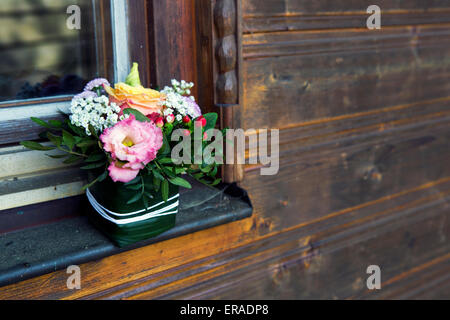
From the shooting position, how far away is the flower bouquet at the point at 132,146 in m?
1.17

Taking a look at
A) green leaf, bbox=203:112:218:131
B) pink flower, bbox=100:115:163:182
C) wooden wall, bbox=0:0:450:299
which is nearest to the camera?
pink flower, bbox=100:115:163:182

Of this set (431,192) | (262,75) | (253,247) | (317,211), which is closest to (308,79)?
(262,75)

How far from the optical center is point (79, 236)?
1323 mm

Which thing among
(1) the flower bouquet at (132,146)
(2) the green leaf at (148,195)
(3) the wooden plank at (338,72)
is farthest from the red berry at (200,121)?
(3) the wooden plank at (338,72)

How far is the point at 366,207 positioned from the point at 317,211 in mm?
294

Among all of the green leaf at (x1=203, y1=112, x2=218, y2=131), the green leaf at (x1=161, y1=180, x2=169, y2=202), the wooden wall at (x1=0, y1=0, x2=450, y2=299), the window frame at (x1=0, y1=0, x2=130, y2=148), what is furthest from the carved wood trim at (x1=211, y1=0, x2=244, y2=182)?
the green leaf at (x1=161, y1=180, x2=169, y2=202)

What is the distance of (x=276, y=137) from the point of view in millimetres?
1718

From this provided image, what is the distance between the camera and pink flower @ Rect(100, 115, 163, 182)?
115cm

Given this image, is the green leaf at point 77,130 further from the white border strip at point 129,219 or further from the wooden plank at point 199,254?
the wooden plank at point 199,254

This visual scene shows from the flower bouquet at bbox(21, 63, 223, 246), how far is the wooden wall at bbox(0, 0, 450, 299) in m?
0.18

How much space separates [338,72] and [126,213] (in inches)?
39.2

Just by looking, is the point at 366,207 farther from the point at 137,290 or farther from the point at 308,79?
the point at 137,290

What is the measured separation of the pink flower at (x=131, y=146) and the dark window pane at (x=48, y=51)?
309 millimetres

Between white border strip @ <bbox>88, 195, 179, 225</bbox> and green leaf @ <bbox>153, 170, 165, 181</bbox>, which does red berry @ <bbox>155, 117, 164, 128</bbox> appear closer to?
green leaf @ <bbox>153, 170, 165, 181</bbox>
